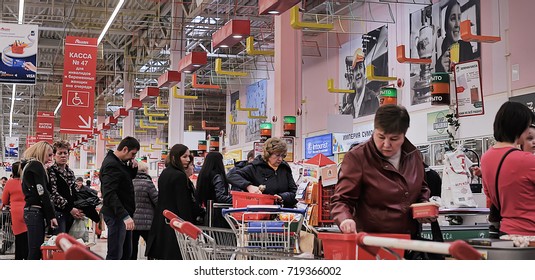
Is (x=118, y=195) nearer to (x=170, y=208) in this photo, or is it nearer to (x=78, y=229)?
(x=170, y=208)

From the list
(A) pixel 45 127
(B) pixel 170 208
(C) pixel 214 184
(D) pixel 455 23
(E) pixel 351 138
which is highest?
(D) pixel 455 23

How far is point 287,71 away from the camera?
15016mm

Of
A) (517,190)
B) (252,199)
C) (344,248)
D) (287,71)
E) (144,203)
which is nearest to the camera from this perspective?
(344,248)

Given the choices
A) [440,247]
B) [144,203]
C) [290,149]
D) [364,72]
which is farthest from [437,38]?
[440,247]

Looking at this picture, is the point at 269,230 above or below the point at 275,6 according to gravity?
below

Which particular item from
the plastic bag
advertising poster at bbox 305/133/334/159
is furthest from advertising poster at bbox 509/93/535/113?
the plastic bag

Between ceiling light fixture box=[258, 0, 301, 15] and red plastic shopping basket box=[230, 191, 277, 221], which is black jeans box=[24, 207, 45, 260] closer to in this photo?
red plastic shopping basket box=[230, 191, 277, 221]

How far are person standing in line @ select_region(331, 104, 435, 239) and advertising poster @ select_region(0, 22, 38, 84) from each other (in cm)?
1163

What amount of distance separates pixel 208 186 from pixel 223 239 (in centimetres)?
203

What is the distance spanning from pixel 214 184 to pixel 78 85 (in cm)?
1048

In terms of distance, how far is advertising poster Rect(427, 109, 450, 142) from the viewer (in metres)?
15.9

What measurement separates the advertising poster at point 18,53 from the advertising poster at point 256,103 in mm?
14148
